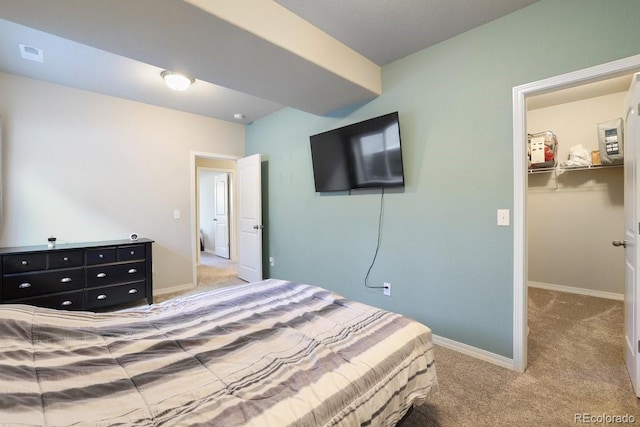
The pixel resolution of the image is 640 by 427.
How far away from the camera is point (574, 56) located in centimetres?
177

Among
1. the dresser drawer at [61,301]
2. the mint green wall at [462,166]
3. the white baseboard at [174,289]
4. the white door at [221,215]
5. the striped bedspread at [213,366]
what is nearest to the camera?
the striped bedspread at [213,366]

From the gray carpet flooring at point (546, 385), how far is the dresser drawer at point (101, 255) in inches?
130

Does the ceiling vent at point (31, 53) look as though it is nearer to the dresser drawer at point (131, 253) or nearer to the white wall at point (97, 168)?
the white wall at point (97, 168)

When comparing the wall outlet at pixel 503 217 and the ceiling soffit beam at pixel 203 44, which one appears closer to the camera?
the ceiling soffit beam at pixel 203 44

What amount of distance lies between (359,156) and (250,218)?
7.19 feet

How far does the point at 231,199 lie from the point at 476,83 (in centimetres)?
523

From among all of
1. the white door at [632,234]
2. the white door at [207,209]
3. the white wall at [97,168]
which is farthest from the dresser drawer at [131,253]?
the white door at [632,234]

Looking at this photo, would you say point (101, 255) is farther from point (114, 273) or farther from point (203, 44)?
point (203, 44)

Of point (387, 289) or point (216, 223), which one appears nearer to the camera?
point (387, 289)

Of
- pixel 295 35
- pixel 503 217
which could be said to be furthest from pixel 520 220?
pixel 295 35

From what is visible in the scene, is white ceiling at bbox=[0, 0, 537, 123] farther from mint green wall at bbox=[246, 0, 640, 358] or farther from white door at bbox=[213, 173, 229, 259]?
white door at bbox=[213, 173, 229, 259]

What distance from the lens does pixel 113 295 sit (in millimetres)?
3100

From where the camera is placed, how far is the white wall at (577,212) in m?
3.39

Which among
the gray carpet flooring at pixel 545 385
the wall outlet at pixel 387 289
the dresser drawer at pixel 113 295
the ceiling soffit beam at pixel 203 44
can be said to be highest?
the ceiling soffit beam at pixel 203 44
